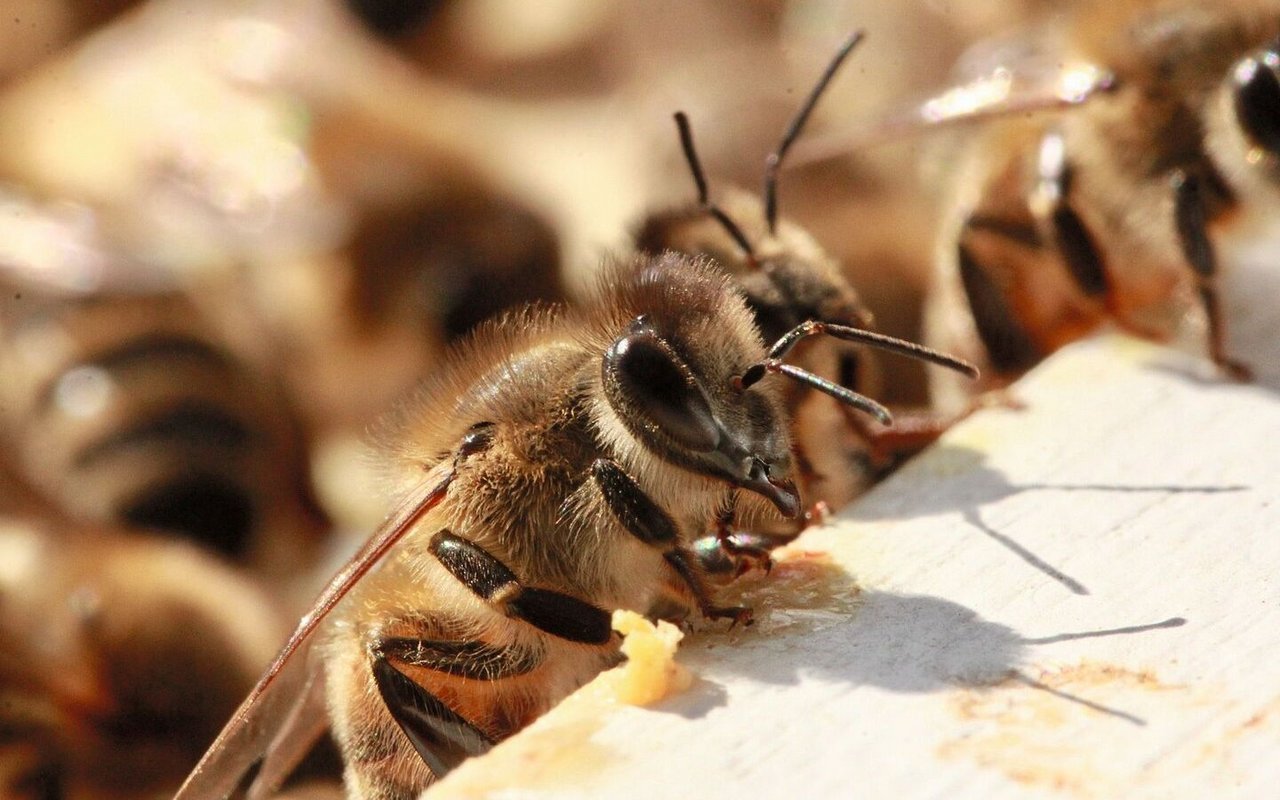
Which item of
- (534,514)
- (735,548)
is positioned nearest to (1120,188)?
(735,548)

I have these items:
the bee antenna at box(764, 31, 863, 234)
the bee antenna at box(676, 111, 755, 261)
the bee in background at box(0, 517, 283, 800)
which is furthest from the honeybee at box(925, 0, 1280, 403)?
the bee in background at box(0, 517, 283, 800)

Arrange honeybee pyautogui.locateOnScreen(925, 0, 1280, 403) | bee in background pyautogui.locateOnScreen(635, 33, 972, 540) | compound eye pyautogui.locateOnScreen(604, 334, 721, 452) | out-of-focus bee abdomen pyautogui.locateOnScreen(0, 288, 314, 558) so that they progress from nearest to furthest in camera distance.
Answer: compound eye pyautogui.locateOnScreen(604, 334, 721, 452) → bee in background pyautogui.locateOnScreen(635, 33, 972, 540) → honeybee pyautogui.locateOnScreen(925, 0, 1280, 403) → out-of-focus bee abdomen pyautogui.locateOnScreen(0, 288, 314, 558)

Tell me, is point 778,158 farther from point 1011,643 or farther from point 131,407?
point 131,407

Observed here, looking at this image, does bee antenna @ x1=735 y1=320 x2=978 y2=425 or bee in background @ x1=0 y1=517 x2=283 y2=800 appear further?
bee in background @ x1=0 y1=517 x2=283 y2=800

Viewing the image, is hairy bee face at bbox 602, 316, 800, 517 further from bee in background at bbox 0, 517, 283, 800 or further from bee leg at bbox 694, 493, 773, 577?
bee in background at bbox 0, 517, 283, 800

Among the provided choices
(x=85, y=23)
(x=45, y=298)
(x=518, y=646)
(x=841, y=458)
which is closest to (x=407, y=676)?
(x=518, y=646)

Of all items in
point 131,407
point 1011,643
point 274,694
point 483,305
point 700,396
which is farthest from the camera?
point 483,305
